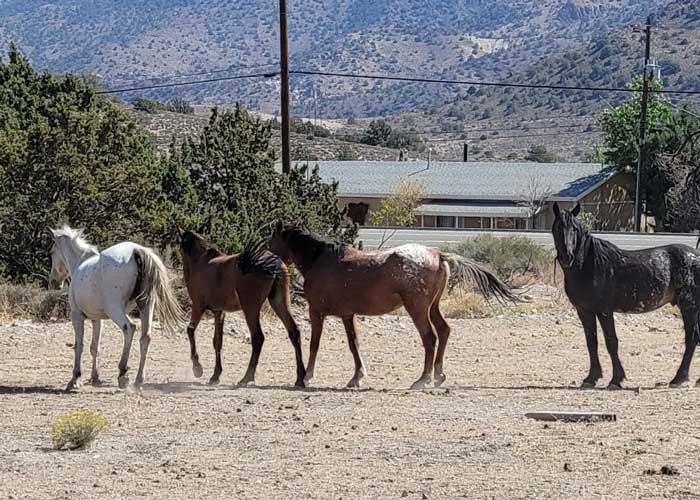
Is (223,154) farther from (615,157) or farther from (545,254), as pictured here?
(615,157)

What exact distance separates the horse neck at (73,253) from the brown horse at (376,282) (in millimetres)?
2321

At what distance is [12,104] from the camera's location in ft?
94.1

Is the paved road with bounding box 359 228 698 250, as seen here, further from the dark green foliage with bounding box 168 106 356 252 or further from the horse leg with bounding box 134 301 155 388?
the horse leg with bounding box 134 301 155 388

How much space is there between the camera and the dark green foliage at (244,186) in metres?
24.8

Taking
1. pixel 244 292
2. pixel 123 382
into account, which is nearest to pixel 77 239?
pixel 123 382

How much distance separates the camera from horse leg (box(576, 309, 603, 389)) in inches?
623

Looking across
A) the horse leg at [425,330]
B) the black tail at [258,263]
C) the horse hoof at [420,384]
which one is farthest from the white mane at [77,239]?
the horse hoof at [420,384]

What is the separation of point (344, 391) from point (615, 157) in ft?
166

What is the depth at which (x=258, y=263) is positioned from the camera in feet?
53.6

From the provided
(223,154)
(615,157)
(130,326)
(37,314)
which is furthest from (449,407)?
Result: (615,157)

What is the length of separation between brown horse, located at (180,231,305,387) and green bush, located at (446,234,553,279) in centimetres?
1298

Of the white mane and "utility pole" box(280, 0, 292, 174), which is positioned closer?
Answer: the white mane

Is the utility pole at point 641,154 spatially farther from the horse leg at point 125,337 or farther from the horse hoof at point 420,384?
the horse leg at point 125,337

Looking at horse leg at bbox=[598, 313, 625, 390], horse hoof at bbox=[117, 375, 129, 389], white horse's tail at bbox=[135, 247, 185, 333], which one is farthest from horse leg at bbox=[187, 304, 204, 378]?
horse leg at bbox=[598, 313, 625, 390]
